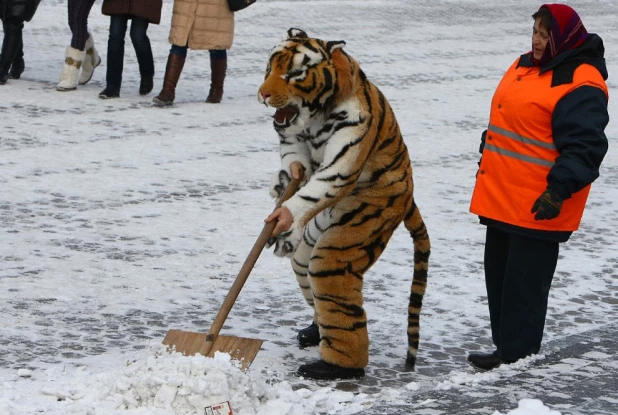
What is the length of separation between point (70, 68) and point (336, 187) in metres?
6.91

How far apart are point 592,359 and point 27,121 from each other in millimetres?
5897

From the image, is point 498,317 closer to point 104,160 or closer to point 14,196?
point 14,196

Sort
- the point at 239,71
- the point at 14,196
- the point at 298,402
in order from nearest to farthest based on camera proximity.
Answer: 1. the point at 298,402
2. the point at 14,196
3. the point at 239,71

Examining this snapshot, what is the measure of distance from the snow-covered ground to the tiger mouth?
0.98 meters

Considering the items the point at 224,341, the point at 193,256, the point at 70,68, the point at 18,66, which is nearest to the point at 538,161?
the point at 224,341

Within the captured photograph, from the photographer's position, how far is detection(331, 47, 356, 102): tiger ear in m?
4.66

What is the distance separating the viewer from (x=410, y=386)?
4.75m

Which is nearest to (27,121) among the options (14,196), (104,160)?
(104,160)

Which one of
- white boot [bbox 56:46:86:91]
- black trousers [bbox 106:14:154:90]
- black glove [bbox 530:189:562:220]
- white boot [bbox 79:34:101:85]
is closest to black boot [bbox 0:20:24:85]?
white boot [bbox 56:46:86:91]

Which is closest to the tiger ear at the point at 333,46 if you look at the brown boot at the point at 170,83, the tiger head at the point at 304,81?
the tiger head at the point at 304,81

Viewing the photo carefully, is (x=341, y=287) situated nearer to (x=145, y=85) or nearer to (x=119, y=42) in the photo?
(x=119, y=42)

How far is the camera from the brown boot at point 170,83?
1067cm

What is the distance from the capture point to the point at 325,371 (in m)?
4.83

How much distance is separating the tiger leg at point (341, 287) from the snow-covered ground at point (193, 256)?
15 cm
